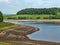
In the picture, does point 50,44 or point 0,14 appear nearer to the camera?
point 50,44

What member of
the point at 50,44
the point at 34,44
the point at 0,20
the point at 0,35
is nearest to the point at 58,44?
the point at 50,44

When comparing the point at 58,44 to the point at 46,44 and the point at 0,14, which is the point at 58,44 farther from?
the point at 0,14

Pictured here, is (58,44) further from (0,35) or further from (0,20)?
(0,20)

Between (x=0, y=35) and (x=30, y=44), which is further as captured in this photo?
(x=0, y=35)

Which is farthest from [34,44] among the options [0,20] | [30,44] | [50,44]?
[0,20]

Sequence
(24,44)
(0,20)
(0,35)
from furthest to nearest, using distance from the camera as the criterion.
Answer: (0,20), (0,35), (24,44)

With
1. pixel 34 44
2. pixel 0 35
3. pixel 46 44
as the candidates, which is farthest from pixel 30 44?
pixel 0 35

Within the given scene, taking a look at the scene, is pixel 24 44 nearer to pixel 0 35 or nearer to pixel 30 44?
pixel 30 44

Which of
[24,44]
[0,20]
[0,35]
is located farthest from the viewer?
[0,20]
